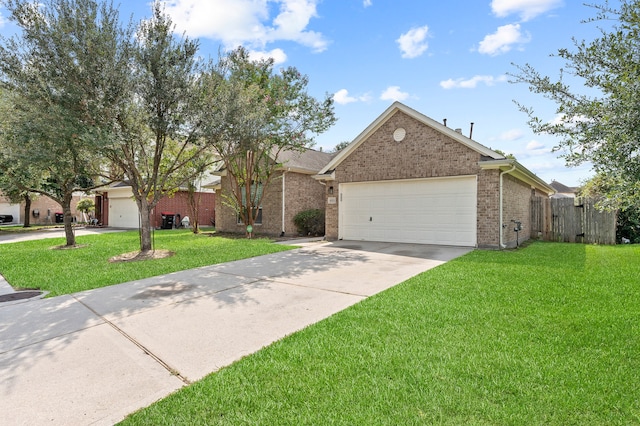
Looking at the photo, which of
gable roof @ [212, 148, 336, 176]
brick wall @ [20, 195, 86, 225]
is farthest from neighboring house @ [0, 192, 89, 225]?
gable roof @ [212, 148, 336, 176]

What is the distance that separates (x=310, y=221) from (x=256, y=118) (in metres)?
6.15

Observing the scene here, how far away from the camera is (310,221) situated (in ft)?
51.8

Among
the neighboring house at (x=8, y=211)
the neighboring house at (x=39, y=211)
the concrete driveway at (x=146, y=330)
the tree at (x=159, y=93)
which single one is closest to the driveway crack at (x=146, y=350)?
the concrete driveway at (x=146, y=330)

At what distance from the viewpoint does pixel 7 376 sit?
9.74 ft

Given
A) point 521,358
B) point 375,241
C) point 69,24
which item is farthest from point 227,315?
point 375,241

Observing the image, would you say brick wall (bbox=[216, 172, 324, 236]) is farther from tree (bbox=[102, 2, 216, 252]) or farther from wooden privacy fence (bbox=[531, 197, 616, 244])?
wooden privacy fence (bbox=[531, 197, 616, 244])

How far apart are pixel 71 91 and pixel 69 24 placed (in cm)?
149

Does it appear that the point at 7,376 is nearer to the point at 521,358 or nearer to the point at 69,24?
the point at 521,358

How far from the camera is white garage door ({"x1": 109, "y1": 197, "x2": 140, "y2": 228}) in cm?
2294

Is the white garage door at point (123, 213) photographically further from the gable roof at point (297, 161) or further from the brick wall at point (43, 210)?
the gable roof at point (297, 161)

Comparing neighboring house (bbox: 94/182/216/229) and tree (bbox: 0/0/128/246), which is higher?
tree (bbox: 0/0/128/246)

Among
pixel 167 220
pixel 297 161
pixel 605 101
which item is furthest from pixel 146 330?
pixel 167 220

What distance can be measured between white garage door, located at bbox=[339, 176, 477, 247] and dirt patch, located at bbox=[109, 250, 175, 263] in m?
6.57

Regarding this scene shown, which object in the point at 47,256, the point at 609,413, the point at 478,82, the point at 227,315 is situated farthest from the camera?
the point at 47,256
